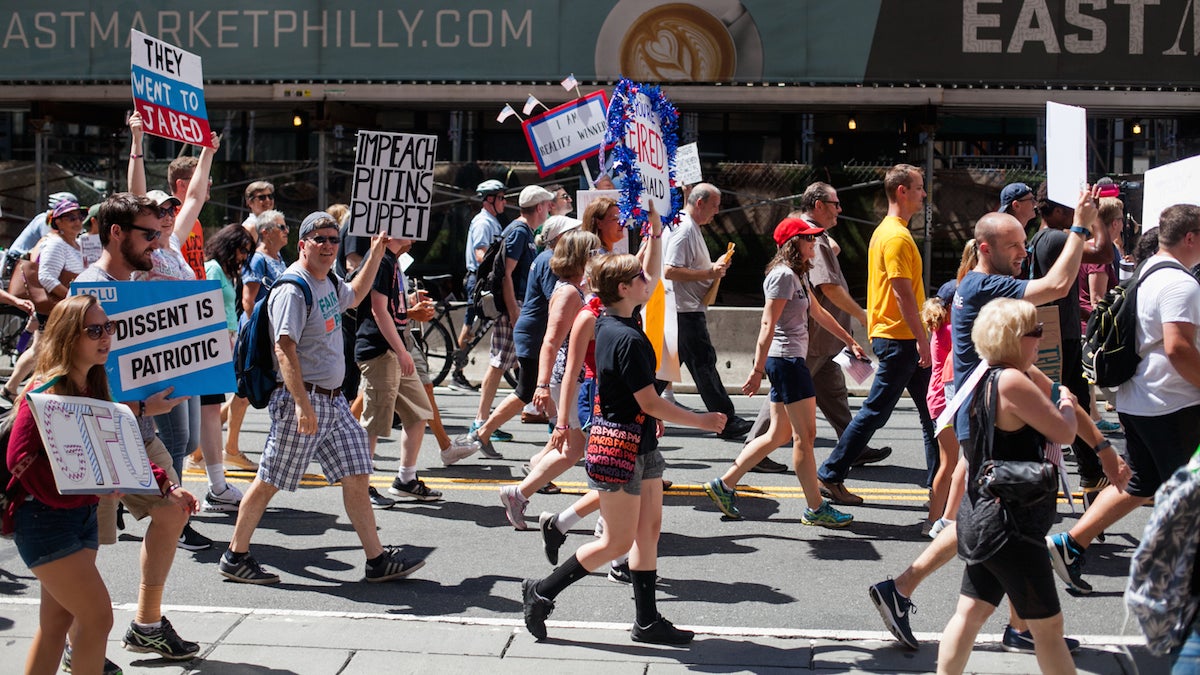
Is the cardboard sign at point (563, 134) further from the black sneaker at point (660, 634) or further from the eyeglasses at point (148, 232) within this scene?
the black sneaker at point (660, 634)

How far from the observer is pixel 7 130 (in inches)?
803

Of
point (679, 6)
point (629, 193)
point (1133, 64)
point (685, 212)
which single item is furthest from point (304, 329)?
point (1133, 64)

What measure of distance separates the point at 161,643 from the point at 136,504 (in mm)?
566

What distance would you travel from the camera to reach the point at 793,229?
26.0 ft

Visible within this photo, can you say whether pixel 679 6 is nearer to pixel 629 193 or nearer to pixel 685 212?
pixel 685 212

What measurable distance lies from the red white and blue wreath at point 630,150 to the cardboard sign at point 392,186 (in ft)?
3.60

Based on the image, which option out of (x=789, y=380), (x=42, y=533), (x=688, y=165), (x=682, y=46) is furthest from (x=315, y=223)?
(x=682, y=46)

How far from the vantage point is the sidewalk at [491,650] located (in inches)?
206

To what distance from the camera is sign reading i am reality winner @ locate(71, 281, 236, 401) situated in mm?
5316

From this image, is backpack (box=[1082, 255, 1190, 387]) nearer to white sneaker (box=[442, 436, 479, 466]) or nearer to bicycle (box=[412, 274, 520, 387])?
white sneaker (box=[442, 436, 479, 466])

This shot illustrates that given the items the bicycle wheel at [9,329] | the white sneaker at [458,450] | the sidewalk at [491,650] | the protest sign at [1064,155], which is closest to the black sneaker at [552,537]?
the sidewalk at [491,650]

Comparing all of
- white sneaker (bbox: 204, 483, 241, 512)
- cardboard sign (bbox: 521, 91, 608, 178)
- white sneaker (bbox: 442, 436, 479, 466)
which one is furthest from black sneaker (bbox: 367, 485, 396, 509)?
cardboard sign (bbox: 521, 91, 608, 178)

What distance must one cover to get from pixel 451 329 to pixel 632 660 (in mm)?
9077

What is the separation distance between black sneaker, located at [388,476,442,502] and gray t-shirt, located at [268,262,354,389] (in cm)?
190
